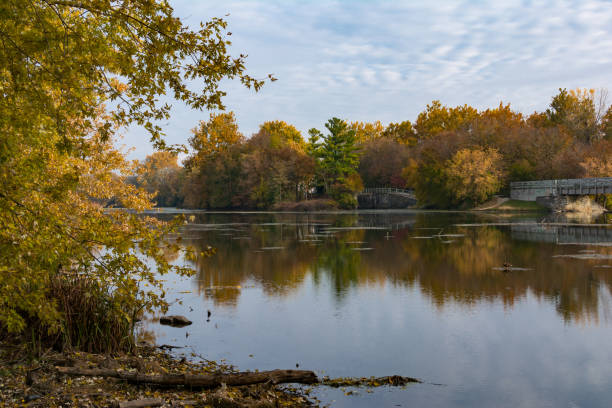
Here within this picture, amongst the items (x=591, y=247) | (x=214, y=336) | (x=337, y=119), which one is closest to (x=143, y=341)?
(x=214, y=336)

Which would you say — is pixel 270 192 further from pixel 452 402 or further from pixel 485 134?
pixel 452 402

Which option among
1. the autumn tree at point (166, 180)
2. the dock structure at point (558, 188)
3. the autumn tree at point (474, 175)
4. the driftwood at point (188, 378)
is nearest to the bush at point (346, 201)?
the autumn tree at point (474, 175)

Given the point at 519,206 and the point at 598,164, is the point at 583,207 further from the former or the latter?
the point at 519,206

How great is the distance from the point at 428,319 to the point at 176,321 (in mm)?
6239

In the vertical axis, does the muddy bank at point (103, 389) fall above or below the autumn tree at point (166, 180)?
below

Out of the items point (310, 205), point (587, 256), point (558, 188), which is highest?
point (558, 188)

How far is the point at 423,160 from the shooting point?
8438cm

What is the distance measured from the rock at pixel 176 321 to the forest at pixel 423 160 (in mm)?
52463

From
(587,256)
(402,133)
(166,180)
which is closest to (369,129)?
(402,133)

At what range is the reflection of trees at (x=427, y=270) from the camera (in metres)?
16.3

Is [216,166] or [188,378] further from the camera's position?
[216,166]

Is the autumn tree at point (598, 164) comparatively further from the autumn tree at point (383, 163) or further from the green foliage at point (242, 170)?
the green foliage at point (242, 170)

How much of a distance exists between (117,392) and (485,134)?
266ft

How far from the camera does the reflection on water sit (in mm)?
9281
